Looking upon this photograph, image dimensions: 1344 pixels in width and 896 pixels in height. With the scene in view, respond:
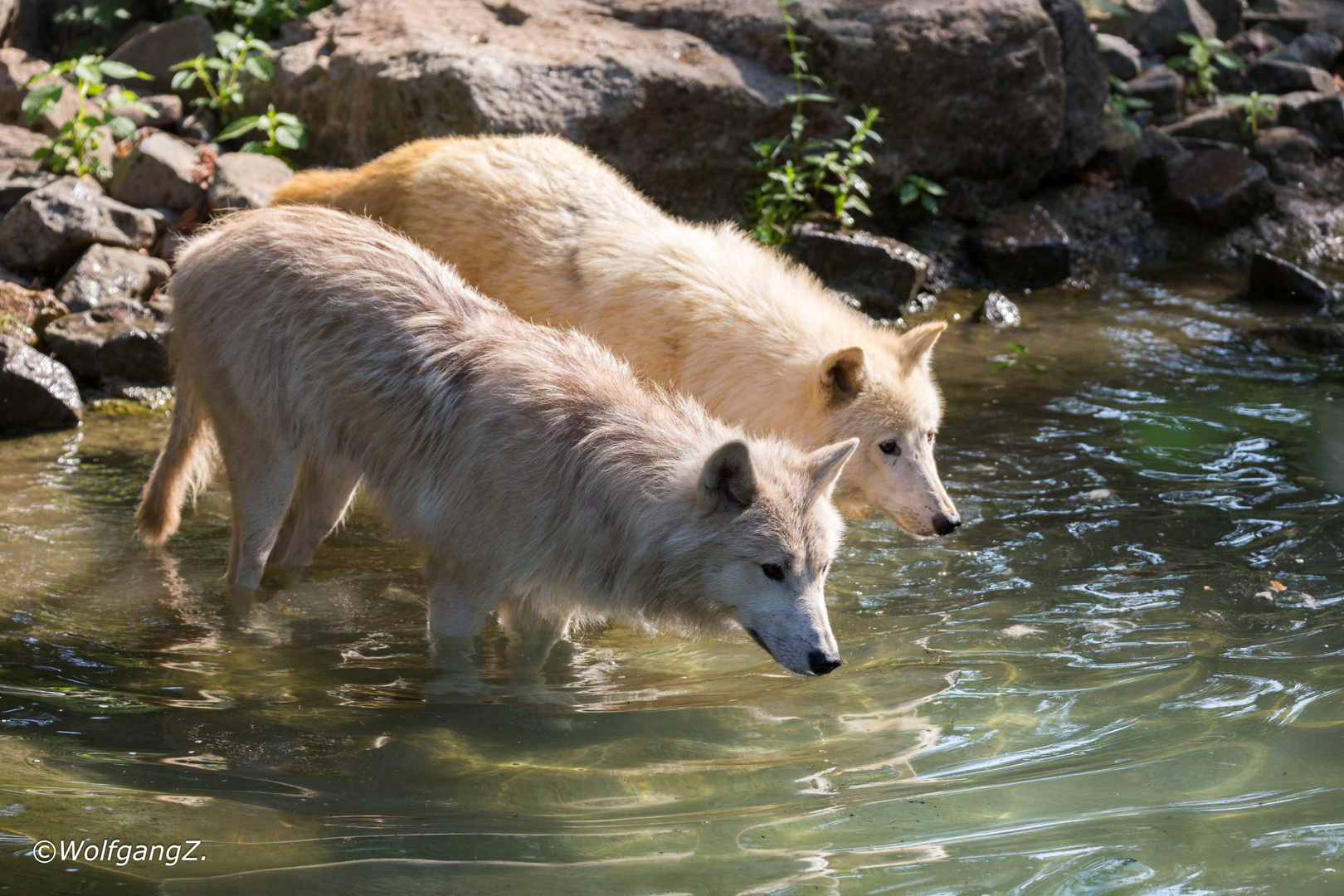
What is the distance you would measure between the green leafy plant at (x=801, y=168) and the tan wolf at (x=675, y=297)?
3.93m

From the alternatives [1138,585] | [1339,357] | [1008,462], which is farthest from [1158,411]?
[1138,585]

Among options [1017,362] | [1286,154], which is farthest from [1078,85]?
[1017,362]

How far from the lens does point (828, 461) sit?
4492 mm

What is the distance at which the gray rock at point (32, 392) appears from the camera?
24.6ft

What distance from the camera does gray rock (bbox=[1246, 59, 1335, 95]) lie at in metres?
15.1

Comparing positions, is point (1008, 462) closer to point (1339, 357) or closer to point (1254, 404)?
point (1254, 404)

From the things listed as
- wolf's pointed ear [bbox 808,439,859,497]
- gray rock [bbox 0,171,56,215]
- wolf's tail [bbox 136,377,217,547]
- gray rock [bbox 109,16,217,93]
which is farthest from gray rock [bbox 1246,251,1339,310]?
gray rock [bbox 0,171,56,215]

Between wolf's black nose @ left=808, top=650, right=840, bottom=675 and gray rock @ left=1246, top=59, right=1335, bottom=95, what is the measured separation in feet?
46.9

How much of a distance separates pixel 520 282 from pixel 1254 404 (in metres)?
5.58

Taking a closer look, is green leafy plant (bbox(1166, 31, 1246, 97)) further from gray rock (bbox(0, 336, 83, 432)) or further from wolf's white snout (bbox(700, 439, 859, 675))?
gray rock (bbox(0, 336, 83, 432))

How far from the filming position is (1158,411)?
8414mm

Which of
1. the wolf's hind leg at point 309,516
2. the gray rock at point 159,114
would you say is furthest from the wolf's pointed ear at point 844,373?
the gray rock at point 159,114

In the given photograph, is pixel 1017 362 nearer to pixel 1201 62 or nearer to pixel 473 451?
pixel 473 451

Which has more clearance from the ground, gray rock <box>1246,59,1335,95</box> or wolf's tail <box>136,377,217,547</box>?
gray rock <box>1246,59,1335,95</box>
